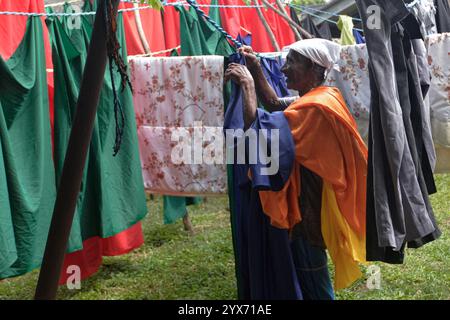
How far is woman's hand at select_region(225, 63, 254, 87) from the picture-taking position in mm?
2854

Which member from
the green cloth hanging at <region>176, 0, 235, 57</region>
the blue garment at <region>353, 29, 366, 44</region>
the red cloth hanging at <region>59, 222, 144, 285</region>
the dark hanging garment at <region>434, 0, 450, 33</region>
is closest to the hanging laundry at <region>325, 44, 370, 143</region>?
the green cloth hanging at <region>176, 0, 235, 57</region>

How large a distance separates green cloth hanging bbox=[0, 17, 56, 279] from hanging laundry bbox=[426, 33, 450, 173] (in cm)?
236

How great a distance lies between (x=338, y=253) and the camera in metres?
2.76

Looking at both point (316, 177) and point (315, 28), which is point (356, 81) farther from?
point (315, 28)

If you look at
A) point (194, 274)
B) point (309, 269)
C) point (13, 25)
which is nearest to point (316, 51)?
point (309, 269)

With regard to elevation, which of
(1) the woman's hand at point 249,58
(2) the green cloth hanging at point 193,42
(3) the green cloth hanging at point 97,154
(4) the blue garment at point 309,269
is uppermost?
(2) the green cloth hanging at point 193,42

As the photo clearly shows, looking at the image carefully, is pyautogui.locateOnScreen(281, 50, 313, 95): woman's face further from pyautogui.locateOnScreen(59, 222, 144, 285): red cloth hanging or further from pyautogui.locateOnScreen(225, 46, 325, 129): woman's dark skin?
pyautogui.locateOnScreen(59, 222, 144, 285): red cloth hanging

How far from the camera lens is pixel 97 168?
4062 millimetres

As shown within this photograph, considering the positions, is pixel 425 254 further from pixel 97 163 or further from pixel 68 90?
pixel 68 90

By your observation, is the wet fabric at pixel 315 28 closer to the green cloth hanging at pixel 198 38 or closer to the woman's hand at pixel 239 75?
the green cloth hanging at pixel 198 38

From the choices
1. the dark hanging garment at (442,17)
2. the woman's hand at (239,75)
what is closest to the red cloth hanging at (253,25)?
the dark hanging garment at (442,17)

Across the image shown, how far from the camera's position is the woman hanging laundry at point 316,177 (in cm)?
270

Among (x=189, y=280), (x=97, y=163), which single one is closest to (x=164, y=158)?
(x=97, y=163)
